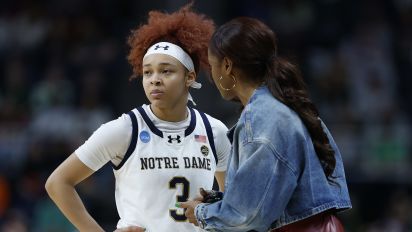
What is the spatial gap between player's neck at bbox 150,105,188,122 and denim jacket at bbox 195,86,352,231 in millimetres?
795

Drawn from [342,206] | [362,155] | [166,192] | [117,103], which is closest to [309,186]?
[342,206]

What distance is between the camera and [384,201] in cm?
1138

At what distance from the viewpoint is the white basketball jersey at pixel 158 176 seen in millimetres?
4500

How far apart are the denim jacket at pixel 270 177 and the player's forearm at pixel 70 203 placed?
844 mm

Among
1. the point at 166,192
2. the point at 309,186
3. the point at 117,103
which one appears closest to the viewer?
the point at 309,186

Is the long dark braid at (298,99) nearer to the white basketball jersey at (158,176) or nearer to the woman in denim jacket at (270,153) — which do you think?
the woman in denim jacket at (270,153)

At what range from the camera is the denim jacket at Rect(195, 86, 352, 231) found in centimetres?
377

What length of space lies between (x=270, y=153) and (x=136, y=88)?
320 inches

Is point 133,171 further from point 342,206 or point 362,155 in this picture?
point 362,155

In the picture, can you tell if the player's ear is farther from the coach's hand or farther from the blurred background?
the blurred background

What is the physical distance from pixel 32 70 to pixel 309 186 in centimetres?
879

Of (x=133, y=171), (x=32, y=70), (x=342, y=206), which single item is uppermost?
(x=32, y=70)

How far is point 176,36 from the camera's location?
477cm

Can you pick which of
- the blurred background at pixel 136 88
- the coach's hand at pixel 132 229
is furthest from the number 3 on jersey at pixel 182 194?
the blurred background at pixel 136 88
